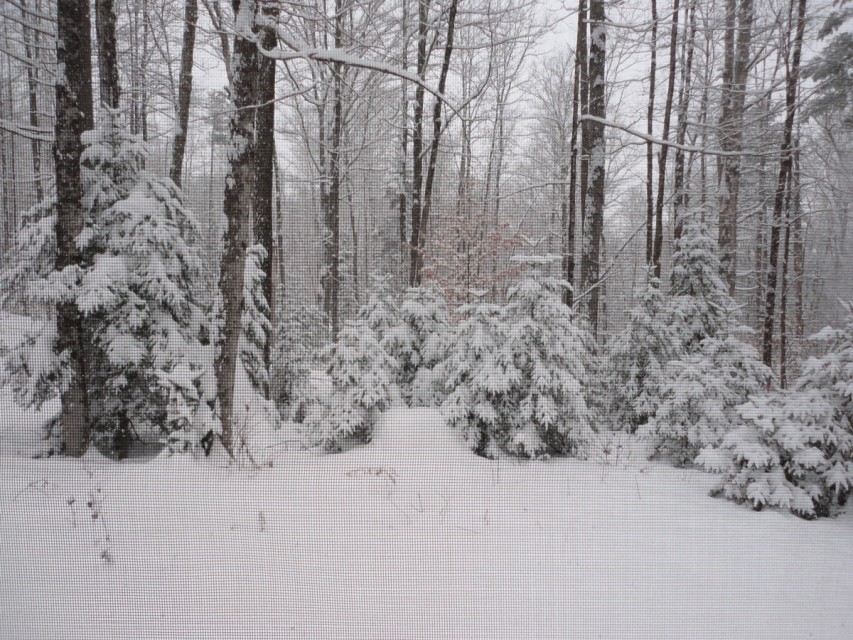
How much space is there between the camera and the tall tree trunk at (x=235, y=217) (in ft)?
11.5

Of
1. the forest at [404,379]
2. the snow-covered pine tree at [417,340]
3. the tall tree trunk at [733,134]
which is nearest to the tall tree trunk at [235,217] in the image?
the forest at [404,379]

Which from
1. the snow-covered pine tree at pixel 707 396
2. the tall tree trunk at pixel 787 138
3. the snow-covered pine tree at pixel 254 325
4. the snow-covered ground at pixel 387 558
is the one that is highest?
the tall tree trunk at pixel 787 138

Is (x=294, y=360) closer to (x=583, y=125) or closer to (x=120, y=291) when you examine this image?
(x=120, y=291)

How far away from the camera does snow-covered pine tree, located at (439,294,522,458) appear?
14.1 ft

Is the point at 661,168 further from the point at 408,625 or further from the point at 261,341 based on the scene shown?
the point at 408,625

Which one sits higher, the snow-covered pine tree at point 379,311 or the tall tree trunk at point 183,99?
the tall tree trunk at point 183,99

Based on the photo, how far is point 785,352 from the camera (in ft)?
18.8

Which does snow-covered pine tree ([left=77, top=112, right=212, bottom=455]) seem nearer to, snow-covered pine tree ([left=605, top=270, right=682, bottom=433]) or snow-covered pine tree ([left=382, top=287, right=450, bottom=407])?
snow-covered pine tree ([left=382, top=287, right=450, bottom=407])

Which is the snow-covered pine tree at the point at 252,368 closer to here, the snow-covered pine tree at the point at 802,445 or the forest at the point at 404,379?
the forest at the point at 404,379

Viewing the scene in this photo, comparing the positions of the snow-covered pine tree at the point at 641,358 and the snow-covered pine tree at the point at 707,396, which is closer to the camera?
the snow-covered pine tree at the point at 707,396

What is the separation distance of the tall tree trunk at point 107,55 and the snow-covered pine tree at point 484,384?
14.6ft

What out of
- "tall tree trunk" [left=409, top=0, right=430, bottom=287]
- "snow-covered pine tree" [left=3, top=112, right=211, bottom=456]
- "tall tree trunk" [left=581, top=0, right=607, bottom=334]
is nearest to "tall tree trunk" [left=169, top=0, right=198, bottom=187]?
"snow-covered pine tree" [left=3, top=112, right=211, bottom=456]

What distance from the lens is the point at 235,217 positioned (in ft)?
11.9

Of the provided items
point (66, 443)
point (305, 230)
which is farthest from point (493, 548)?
point (305, 230)
